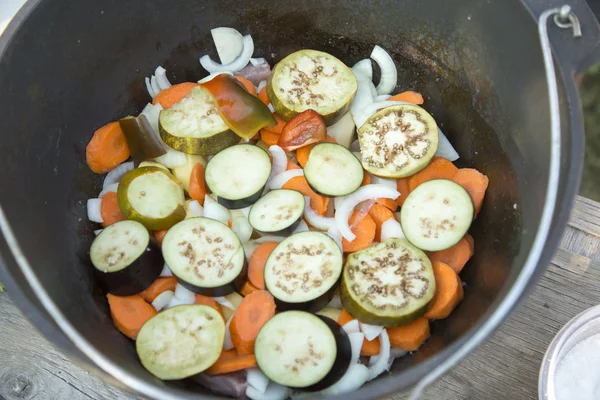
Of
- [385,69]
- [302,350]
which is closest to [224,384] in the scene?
[302,350]

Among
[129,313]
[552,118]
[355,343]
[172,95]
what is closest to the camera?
[552,118]

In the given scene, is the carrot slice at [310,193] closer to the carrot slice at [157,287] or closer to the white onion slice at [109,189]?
the carrot slice at [157,287]

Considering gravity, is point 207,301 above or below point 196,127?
below

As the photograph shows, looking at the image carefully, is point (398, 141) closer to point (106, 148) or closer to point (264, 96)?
point (264, 96)

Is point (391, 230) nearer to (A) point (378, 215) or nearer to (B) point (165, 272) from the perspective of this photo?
(A) point (378, 215)

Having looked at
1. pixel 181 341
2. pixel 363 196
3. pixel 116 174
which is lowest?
pixel 181 341

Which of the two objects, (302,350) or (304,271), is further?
(304,271)

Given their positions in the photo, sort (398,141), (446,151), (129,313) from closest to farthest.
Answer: (129,313) < (398,141) < (446,151)

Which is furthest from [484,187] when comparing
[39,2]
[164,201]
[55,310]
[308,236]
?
[39,2]
